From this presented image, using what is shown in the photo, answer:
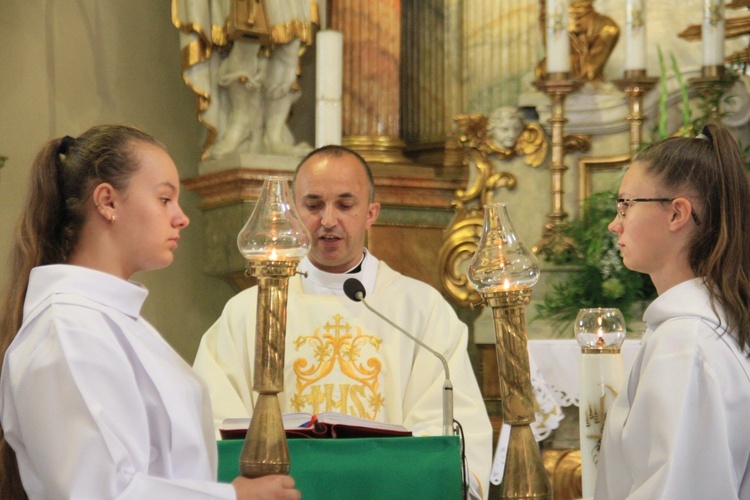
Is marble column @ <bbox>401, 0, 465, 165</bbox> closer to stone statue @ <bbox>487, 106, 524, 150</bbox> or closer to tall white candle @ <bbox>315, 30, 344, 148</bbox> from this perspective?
stone statue @ <bbox>487, 106, 524, 150</bbox>

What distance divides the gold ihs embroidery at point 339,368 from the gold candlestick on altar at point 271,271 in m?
1.49

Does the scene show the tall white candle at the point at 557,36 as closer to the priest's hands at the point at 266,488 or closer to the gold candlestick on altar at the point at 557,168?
the gold candlestick on altar at the point at 557,168

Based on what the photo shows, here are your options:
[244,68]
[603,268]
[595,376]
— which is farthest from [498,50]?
[595,376]

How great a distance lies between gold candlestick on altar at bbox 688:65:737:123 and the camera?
19.2 ft

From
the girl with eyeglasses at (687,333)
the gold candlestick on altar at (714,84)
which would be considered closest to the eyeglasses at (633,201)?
the girl with eyeglasses at (687,333)

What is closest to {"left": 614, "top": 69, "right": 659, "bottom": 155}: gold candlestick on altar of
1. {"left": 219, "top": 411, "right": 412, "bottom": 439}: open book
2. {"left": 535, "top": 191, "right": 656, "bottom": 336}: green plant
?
{"left": 535, "top": 191, "right": 656, "bottom": 336}: green plant

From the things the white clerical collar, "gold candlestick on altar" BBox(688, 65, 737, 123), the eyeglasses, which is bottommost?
the white clerical collar

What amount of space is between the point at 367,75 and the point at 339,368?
2990 millimetres

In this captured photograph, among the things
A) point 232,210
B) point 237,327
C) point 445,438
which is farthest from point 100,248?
point 232,210

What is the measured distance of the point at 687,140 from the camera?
110 inches

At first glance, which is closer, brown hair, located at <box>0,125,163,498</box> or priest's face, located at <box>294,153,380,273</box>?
brown hair, located at <box>0,125,163,498</box>

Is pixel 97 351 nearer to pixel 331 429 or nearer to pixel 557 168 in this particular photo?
pixel 331 429

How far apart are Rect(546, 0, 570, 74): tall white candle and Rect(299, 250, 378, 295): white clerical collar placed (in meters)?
2.28

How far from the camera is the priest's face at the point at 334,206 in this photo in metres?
4.14
